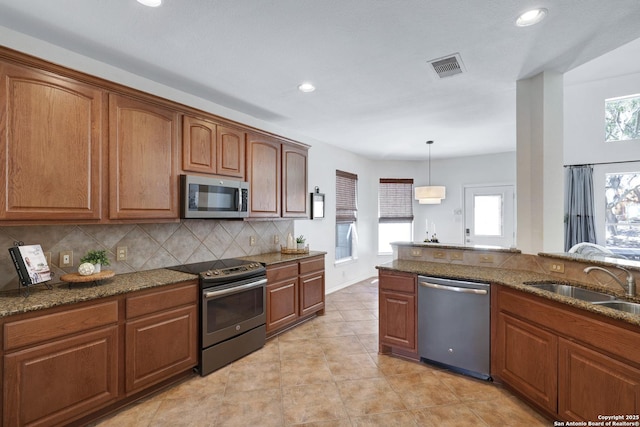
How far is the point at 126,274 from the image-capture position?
2.61 m

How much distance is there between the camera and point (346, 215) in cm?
582

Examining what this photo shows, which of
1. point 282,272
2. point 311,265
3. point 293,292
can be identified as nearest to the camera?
point 282,272

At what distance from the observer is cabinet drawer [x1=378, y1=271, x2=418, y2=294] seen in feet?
9.34

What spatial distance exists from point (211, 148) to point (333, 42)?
5.16ft

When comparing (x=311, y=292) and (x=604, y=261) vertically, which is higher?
(x=604, y=261)

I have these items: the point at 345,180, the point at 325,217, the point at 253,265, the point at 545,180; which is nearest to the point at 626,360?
the point at 545,180

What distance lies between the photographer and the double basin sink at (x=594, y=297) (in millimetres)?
1905

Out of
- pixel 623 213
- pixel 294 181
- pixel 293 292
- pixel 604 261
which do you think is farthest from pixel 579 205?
pixel 293 292

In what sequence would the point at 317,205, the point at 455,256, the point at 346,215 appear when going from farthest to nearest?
1. the point at 346,215
2. the point at 317,205
3. the point at 455,256

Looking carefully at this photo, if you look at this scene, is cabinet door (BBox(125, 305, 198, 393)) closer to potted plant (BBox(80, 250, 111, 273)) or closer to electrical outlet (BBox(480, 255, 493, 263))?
potted plant (BBox(80, 250, 111, 273))

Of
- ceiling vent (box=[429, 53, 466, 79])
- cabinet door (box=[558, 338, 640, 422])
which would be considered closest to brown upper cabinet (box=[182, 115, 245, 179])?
ceiling vent (box=[429, 53, 466, 79])

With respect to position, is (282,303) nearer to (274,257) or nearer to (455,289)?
(274,257)

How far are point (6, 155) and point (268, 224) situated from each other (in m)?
2.59

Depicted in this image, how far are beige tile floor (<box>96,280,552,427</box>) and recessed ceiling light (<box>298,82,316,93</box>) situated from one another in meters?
2.70
